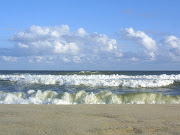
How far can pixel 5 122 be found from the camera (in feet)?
17.3

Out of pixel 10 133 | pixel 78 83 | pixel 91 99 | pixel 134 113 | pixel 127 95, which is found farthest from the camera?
pixel 78 83

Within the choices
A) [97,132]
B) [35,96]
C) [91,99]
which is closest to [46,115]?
[97,132]

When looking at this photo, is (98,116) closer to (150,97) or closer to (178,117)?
(178,117)

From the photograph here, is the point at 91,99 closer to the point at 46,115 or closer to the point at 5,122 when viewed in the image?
the point at 46,115

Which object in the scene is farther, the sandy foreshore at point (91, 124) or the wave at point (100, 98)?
the wave at point (100, 98)

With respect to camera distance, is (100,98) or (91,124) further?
(100,98)

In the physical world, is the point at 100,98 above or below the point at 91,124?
below

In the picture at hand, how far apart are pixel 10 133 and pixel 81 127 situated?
1.36 meters

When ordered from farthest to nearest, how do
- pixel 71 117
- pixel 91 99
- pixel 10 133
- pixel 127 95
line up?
pixel 127 95 < pixel 91 99 < pixel 71 117 < pixel 10 133

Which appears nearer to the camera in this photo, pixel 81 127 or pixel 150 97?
pixel 81 127

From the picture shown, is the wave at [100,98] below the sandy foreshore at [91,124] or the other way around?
below

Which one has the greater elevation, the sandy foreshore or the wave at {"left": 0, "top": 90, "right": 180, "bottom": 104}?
the sandy foreshore

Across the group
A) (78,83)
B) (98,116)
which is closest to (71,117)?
(98,116)

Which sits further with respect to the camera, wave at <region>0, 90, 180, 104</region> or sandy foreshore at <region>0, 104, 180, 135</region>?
wave at <region>0, 90, 180, 104</region>
